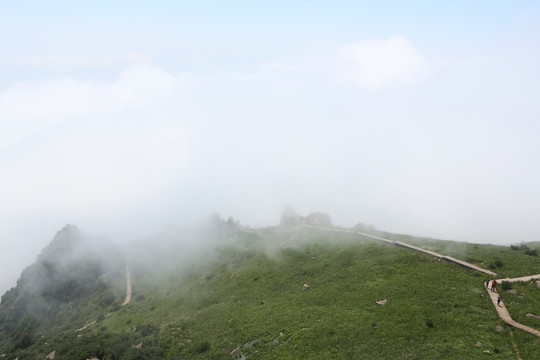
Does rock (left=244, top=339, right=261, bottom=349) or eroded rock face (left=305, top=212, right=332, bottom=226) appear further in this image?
eroded rock face (left=305, top=212, right=332, bottom=226)

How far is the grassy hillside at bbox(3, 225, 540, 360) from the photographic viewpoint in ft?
144

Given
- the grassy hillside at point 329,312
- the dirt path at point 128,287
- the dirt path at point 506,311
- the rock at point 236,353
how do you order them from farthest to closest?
the dirt path at point 128,287
the rock at point 236,353
the grassy hillside at point 329,312
the dirt path at point 506,311

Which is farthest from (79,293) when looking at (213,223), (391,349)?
(391,349)

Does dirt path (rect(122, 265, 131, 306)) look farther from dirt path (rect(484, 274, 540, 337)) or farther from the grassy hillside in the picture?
dirt path (rect(484, 274, 540, 337))

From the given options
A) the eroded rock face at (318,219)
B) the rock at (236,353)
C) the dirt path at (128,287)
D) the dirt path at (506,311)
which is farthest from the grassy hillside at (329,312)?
the eroded rock face at (318,219)

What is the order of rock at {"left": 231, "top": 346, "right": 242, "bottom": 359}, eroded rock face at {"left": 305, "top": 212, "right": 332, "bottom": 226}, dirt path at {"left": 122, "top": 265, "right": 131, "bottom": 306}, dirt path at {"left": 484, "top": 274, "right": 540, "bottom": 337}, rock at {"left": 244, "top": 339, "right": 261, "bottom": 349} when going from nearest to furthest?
dirt path at {"left": 484, "top": 274, "right": 540, "bottom": 337}, rock at {"left": 231, "top": 346, "right": 242, "bottom": 359}, rock at {"left": 244, "top": 339, "right": 261, "bottom": 349}, dirt path at {"left": 122, "top": 265, "right": 131, "bottom": 306}, eroded rock face at {"left": 305, "top": 212, "right": 332, "bottom": 226}

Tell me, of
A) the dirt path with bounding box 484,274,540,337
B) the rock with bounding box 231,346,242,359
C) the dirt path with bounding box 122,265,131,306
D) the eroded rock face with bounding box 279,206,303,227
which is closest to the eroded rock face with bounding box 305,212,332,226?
the eroded rock face with bounding box 279,206,303,227

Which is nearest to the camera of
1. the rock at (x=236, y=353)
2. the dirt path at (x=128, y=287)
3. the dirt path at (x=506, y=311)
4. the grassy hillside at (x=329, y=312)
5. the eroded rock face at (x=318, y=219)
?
the dirt path at (x=506, y=311)

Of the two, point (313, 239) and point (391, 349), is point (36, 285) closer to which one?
point (313, 239)

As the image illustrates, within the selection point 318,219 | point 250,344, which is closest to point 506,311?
point 250,344

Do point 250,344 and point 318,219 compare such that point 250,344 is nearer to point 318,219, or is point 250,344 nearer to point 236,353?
point 236,353

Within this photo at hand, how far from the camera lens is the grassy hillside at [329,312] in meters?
43.8

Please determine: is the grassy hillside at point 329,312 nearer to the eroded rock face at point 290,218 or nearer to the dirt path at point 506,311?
the dirt path at point 506,311

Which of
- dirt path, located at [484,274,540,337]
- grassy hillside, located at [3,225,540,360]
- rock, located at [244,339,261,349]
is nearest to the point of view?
dirt path, located at [484,274,540,337]
